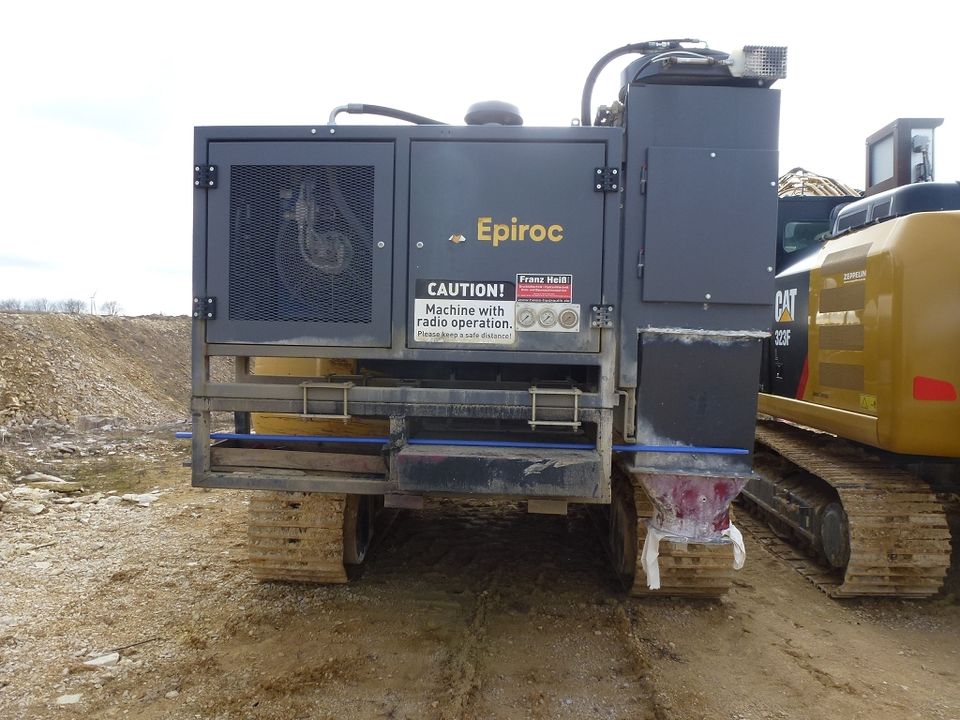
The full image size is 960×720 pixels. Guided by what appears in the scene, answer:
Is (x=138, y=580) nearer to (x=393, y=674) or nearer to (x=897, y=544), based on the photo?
(x=393, y=674)

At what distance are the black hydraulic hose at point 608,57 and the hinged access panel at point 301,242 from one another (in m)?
1.24

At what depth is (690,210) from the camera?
9.93ft

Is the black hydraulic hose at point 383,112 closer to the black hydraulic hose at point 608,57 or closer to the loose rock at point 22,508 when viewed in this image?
the black hydraulic hose at point 608,57

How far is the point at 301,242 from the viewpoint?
3197mm

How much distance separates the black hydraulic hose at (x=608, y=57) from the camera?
3354 millimetres

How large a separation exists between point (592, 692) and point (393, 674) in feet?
3.23

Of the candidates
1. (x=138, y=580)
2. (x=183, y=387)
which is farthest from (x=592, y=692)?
(x=183, y=387)

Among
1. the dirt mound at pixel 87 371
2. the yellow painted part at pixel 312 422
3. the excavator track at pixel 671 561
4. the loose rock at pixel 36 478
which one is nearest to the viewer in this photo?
the yellow painted part at pixel 312 422

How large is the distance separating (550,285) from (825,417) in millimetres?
A: 2899

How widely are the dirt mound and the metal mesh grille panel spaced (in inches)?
370

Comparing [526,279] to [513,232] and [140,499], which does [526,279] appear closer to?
[513,232]

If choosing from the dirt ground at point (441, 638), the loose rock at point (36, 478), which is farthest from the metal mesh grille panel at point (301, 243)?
the loose rock at point (36, 478)

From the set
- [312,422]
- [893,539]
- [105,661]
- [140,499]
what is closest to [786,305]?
[893,539]

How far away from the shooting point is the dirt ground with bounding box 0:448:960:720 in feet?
10.1
